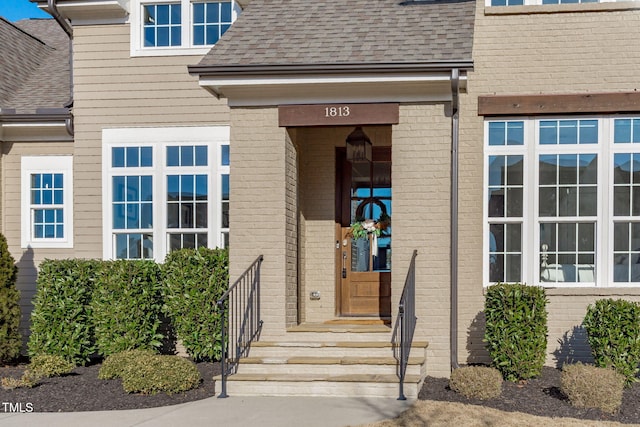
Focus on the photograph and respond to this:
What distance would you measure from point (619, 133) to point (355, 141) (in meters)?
3.41

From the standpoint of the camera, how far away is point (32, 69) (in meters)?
14.9

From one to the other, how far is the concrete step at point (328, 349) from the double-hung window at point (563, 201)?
6.35 feet

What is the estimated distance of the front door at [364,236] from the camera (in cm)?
1154

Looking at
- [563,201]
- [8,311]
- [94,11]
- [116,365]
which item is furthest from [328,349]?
[94,11]

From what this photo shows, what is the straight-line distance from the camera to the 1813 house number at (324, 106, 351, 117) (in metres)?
10.1

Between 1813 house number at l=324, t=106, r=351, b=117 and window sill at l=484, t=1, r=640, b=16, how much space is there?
247 centimetres

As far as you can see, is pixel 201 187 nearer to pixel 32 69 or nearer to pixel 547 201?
pixel 547 201

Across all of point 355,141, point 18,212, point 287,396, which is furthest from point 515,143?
point 18,212

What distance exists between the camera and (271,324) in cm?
1011

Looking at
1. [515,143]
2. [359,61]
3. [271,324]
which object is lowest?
[271,324]

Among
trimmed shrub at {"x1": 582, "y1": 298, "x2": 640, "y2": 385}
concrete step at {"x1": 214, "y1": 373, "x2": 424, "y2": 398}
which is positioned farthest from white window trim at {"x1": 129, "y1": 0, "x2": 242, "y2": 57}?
trimmed shrub at {"x1": 582, "y1": 298, "x2": 640, "y2": 385}

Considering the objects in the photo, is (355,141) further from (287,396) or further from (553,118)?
(287,396)

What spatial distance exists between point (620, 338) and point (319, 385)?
11.1ft

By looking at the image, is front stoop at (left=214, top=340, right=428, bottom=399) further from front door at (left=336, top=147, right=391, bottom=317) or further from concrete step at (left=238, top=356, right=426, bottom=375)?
front door at (left=336, top=147, right=391, bottom=317)
